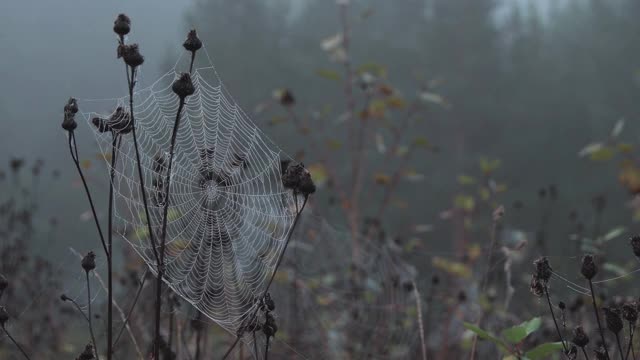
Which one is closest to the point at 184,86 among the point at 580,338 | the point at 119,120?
the point at 119,120

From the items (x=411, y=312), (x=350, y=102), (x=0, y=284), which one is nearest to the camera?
(x=0, y=284)

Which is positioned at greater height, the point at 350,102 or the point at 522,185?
the point at 522,185

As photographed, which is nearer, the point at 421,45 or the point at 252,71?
the point at 252,71

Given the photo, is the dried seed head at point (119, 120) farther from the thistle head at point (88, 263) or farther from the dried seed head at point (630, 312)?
the dried seed head at point (630, 312)

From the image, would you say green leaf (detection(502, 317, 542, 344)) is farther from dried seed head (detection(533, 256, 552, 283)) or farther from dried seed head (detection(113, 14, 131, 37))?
dried seed head (detection(113, 14, 131, 37))

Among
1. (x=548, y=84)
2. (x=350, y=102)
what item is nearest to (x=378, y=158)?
(x=548, y=84)

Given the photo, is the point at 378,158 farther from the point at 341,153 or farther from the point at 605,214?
the point at 605,214

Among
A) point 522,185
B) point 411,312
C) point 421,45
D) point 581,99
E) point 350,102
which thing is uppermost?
point 421,45

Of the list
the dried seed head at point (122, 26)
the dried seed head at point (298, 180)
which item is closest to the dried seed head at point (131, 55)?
the dried seed head at point (122, 26)
